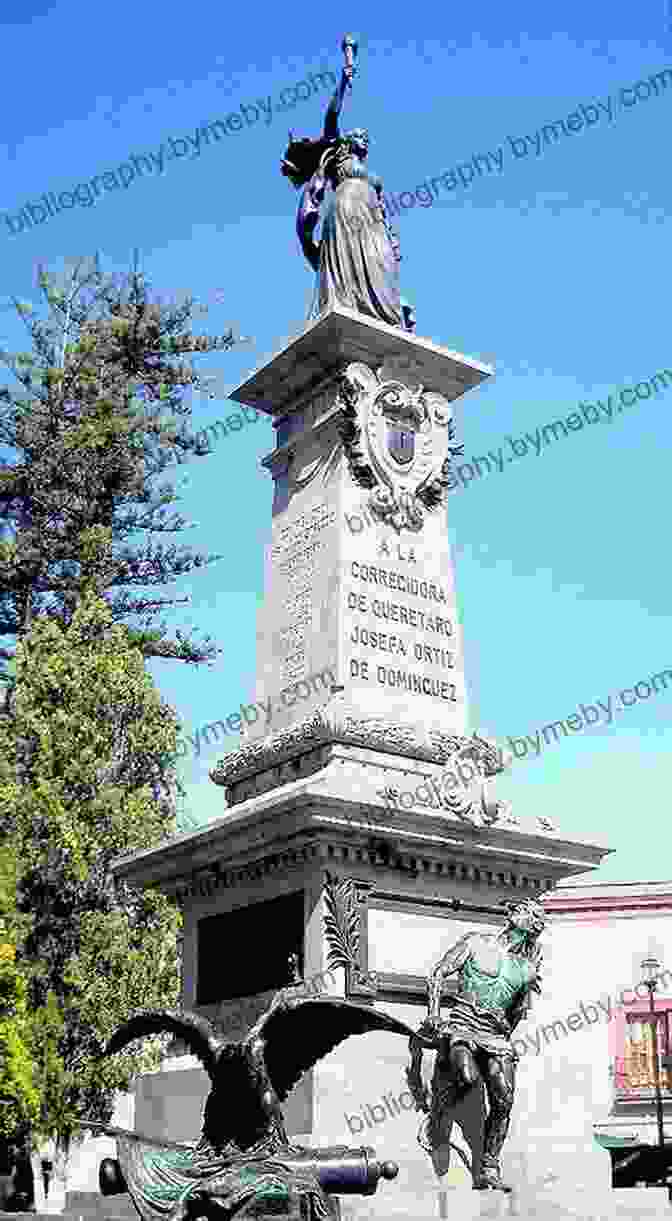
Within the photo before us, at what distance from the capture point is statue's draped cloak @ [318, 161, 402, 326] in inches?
735

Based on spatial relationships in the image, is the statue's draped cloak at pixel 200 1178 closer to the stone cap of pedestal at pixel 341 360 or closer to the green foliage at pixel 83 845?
the stone cap of pedestal at pixel 341 360

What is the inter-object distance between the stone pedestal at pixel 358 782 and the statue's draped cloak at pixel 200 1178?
1708 mm

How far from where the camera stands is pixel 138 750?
26.9m

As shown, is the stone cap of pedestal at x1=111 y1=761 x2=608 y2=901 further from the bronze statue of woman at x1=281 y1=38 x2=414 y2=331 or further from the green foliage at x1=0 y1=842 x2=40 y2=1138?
the green foliage at x1=0 y1=842 x2=40 y2=1138

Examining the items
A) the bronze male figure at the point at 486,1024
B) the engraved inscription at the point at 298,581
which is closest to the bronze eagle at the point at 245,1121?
the bronze male figure at the point at 486,1024

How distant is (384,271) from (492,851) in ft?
26.5

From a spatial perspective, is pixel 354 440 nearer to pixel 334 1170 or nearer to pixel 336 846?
pixel 336 846

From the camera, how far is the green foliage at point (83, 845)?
2419 cm

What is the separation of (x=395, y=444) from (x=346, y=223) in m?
3.46

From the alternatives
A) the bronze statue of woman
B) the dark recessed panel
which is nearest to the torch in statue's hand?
the bronze statue of woman

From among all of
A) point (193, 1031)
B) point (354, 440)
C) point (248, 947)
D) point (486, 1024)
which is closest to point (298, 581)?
point (354, 440)

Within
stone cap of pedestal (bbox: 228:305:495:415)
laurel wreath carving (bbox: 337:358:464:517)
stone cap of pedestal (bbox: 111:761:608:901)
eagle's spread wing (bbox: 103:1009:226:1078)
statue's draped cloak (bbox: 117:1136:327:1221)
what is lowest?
statue's draped cloak (bbox: 117:1136:327:1221)

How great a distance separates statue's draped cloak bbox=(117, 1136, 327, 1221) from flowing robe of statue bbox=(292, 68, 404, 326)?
34.8 feet

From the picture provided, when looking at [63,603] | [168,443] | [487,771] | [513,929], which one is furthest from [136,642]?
[513,929]
